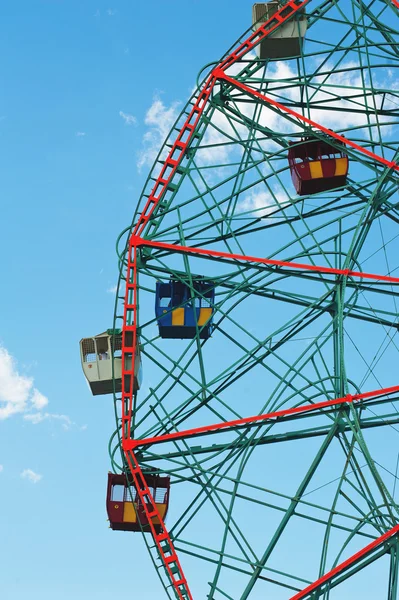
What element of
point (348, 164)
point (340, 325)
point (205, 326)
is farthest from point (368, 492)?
point (348, 164)

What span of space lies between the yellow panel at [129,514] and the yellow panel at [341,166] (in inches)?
383

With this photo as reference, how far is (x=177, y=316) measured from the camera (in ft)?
101

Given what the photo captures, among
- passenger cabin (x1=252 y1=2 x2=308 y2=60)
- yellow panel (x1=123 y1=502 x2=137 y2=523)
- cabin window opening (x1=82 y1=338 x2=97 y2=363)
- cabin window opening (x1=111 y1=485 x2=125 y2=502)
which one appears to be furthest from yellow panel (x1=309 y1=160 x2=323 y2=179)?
yellow panel (x1=123 y1=502 x2=137 y2=523)

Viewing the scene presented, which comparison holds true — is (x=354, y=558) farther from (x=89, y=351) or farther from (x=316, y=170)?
(x=316, y=170)

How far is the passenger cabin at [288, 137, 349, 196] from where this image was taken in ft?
105

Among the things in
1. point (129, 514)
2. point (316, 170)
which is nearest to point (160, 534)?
point (129, 514)

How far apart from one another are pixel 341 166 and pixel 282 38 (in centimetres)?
407

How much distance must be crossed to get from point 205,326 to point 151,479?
12.7 feet

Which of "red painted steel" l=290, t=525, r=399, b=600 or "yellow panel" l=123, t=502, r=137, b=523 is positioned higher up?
"yellow panel" l=123, t=502, r=137, b=523

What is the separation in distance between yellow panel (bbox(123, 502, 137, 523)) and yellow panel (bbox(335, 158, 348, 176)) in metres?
9.73

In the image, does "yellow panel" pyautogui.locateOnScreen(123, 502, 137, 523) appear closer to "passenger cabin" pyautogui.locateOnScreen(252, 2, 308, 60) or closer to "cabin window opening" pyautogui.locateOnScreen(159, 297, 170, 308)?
"cabin window opening" pyautogui.locateOnScreen(159, 297, 170, 308)

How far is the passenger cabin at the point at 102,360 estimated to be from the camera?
3085 centimetres

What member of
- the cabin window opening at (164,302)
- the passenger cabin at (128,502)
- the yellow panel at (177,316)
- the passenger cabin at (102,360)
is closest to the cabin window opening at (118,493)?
the passenger cabin at (128,502)

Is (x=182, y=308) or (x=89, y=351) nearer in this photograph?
(x=182, y=308)
